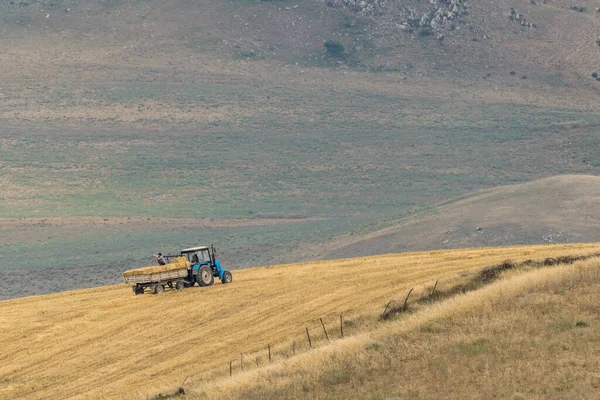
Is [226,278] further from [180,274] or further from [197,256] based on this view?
[180,274]

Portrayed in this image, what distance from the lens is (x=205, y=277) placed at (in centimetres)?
4347

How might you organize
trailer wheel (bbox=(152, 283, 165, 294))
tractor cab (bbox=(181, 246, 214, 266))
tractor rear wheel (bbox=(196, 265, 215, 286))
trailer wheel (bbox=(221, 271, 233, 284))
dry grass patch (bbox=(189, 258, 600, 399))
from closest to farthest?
1. dry grass patch (bbox=(189, 258, 600, 399))
2. trailer wheel (bbox=(152, 283, 165, 294))
3. tractor rear wheel (bbox=(196, 265, 215, 286))
4. tractor cab (bbox=(181, 246, 214, 266))
5. trailer wheel (bbox=(221, 271, 233, 284))

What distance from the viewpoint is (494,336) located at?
88.3 feet

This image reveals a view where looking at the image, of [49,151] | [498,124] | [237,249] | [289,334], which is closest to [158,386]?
[289,334]

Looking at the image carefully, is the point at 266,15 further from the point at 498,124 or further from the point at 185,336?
the point at 185,336

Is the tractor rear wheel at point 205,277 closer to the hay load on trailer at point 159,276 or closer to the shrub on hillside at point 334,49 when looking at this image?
the hay load on trailer at point 159,276

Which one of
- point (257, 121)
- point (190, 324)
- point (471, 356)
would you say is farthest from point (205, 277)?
point (257, 121)

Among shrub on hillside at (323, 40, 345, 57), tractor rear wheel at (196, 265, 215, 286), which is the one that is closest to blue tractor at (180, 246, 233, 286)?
tractor rear wheel at (196, 265, 215, 286)

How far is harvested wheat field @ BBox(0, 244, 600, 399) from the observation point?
101 ft

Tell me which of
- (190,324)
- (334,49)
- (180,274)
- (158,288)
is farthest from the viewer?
(334,49)

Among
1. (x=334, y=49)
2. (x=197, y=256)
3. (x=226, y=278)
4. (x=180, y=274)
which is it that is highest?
(x=334, y=49)

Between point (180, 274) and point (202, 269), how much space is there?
2.80 feet

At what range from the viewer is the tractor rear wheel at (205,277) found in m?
43.3

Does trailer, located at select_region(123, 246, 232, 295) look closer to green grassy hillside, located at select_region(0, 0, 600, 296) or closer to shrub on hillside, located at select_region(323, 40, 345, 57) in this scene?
green grassy hillside, located at select_region(0, 0, 600, 296)
